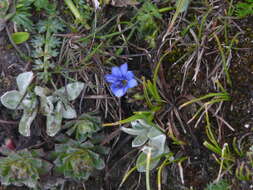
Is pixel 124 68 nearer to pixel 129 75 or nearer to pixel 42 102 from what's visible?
pixel 129 75

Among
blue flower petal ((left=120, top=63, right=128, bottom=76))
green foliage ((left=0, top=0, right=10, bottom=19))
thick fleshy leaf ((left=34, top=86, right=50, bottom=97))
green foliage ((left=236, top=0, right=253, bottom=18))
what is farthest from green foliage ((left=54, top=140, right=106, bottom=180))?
green foliage ((left=236, top=0, right=253, bottom=18))

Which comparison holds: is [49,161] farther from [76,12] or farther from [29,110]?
[76,12]

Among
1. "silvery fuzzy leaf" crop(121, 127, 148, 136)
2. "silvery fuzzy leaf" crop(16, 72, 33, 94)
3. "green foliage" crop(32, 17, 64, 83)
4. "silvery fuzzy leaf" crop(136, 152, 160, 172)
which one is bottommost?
"silvery fuzzy leaf" crop(136, 152, 160, 172)

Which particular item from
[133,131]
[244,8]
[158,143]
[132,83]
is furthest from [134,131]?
[244,8]

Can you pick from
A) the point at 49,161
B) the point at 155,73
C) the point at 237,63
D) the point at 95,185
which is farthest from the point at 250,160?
the point at 49,161

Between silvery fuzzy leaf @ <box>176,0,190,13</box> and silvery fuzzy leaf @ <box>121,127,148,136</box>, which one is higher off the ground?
silvery fuzzy leaf @ <box>176,0,190,13</box>

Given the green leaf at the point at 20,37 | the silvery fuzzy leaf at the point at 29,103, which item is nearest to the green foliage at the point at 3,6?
the green leaf at the point at 20,37

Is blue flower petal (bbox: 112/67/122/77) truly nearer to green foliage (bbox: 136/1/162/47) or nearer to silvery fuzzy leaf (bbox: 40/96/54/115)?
green foliage (bbox: 136/1/162/47)
